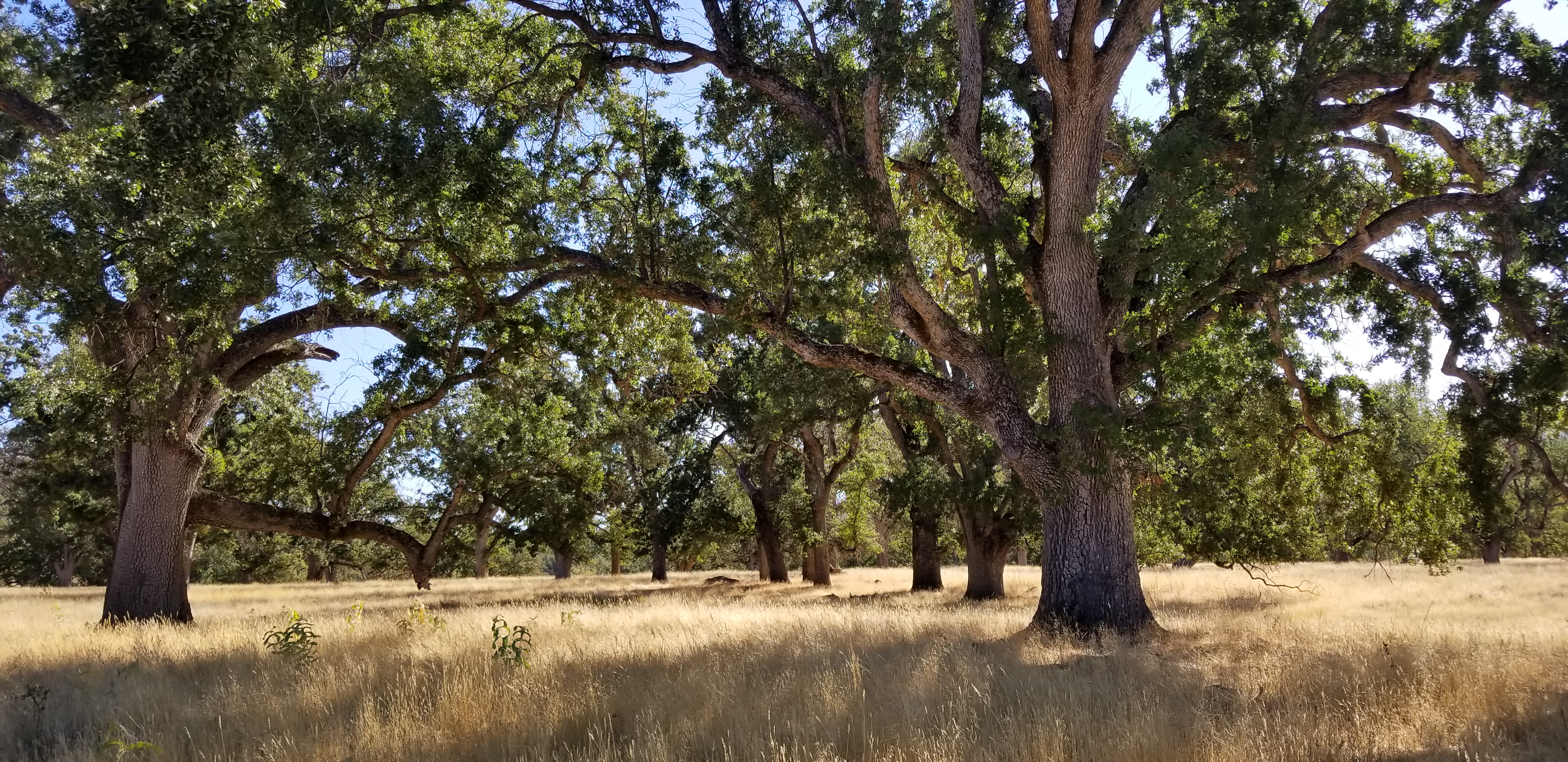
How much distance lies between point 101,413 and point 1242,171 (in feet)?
58.1

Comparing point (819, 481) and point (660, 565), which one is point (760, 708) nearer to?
point (819, 481)

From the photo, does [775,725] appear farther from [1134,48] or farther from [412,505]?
[412,505]

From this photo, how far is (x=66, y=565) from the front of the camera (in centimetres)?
4425

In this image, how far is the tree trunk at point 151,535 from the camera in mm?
13742

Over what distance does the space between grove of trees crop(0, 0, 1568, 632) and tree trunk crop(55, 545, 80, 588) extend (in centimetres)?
3786

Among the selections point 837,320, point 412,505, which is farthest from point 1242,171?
point 412,505

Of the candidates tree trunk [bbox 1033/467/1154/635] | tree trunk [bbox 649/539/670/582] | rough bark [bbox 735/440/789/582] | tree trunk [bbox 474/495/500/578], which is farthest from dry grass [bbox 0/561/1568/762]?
tree trunk [bbox 649/539/670/582]

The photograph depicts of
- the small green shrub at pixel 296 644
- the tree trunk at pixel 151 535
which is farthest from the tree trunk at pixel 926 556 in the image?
the small green shrub at pixel 296 644

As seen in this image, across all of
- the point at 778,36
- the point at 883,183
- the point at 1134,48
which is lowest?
the point at 883,183

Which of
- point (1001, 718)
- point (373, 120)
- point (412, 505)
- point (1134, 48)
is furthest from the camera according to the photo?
point (412, 505)

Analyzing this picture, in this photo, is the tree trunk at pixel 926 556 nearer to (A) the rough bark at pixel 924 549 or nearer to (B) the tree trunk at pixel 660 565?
(A) the rough bark at pixel 924 549

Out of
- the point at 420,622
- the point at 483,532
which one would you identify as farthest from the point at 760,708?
the point at 483,532

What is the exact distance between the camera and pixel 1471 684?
5.97 metres

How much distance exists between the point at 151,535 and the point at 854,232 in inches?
501
